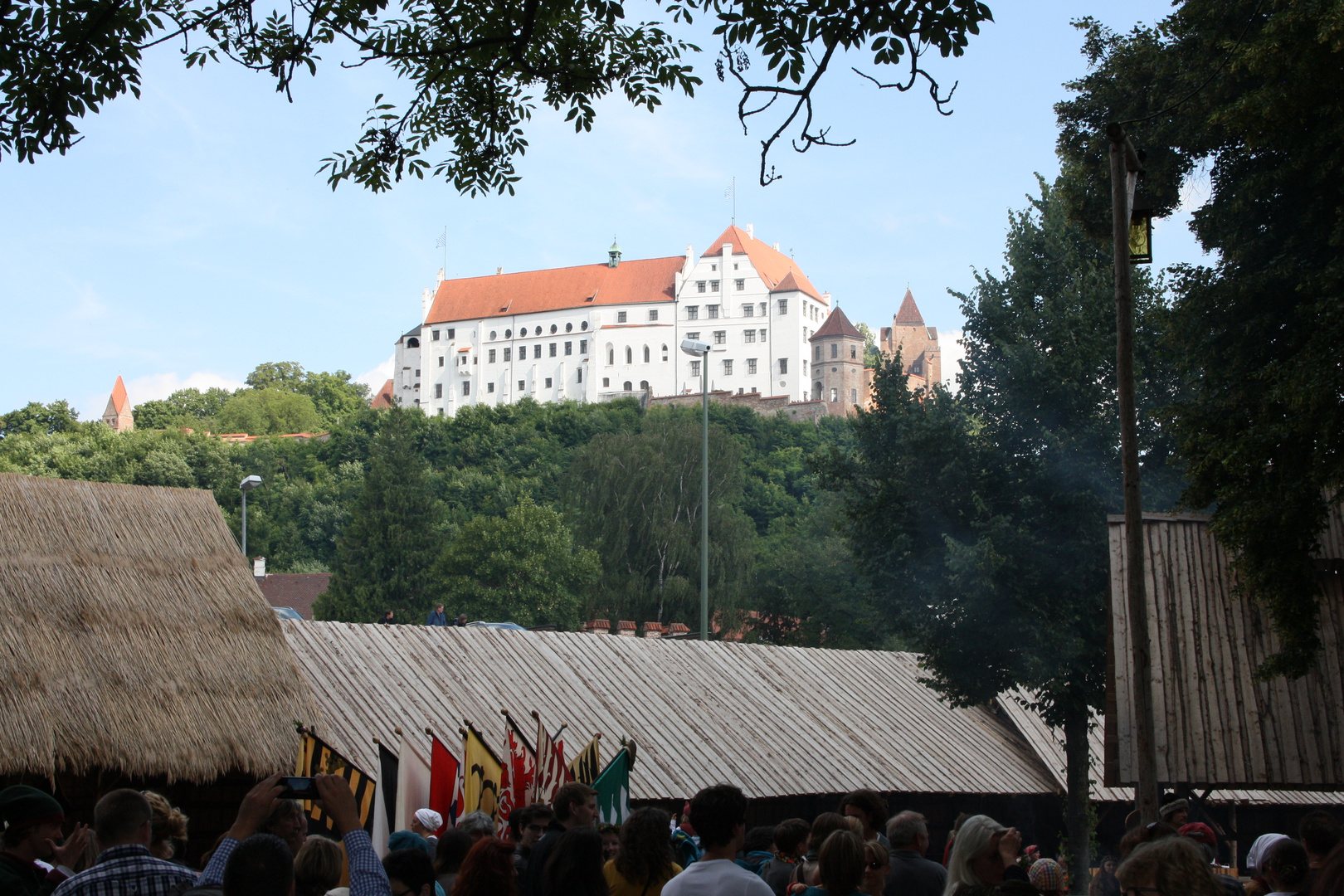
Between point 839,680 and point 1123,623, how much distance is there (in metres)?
9.22

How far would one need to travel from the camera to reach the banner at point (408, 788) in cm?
997

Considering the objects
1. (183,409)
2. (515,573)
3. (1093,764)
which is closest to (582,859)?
(1093,764)

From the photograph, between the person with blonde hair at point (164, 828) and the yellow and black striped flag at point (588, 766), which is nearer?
the person with blonde hair at point (164, 828)

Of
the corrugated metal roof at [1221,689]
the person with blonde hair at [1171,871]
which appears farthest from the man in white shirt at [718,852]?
the corrugated metal roof at [1221,689]

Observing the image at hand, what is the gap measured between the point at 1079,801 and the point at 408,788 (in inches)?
548

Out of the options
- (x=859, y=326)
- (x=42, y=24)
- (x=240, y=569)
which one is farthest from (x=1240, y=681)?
(x=859, y=326)

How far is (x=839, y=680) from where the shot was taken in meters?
21.7

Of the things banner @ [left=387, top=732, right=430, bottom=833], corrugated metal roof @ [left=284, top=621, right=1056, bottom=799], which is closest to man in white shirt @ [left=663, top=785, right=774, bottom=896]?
banner @ [left=387, top=732, right=430, bottom=833]

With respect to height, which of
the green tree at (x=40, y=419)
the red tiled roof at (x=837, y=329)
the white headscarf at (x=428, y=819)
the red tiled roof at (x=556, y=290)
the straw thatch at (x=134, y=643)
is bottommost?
the white headscarf at (x=428, y=819)

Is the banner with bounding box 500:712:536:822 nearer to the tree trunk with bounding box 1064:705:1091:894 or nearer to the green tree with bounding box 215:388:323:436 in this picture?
the tree trunk with bounding box 1064:705:1091:894

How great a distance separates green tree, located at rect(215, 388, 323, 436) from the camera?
421 feet

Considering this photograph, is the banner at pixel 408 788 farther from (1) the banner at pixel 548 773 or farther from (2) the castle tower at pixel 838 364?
(2) the castle tower at pixel 838 364

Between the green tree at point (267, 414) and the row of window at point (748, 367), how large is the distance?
4093 cm

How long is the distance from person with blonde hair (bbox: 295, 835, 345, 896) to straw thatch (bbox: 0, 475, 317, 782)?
6906mm
